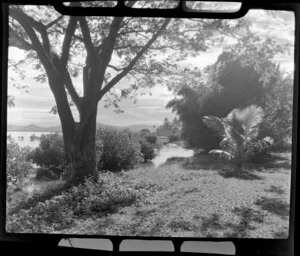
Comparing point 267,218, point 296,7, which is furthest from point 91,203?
point 296,7

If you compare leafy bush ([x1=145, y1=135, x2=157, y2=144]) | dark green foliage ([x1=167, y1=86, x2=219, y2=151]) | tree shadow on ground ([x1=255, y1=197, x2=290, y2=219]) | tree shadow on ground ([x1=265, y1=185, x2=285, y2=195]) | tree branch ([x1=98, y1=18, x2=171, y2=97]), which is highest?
tree branch ([x1=98, y1=18, x2=171, y2=97])

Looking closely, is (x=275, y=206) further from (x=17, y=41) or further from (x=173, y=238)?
(x=17, y=41)

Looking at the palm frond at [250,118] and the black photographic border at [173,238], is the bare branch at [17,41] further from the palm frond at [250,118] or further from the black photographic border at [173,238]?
the palm frond at [250,118]

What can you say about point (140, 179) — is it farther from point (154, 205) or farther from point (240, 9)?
point (240, 9)

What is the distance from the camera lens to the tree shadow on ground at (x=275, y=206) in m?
1.96

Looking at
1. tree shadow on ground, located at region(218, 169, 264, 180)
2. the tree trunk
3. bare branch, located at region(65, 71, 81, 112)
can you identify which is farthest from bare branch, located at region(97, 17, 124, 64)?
tree shadow on ground, located at region(218, 169, 264, 180)

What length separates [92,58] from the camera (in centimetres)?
212

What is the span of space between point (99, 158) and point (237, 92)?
3.05 ft

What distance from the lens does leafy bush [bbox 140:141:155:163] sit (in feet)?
6.71

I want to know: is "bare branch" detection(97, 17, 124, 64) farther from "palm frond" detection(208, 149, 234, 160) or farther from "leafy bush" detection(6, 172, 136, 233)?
"palm frond" detection(208, 149, 234, 160)

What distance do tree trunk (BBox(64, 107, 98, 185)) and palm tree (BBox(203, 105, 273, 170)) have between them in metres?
0.70

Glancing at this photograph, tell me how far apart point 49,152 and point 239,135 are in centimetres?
115

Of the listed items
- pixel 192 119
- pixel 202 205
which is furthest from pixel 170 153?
pixel 202 205

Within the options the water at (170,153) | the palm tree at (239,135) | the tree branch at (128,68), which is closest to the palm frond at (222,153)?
the palm tree at (239,135)
